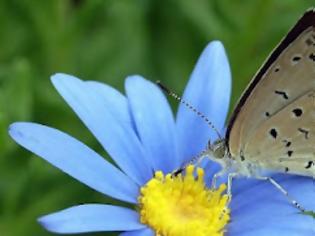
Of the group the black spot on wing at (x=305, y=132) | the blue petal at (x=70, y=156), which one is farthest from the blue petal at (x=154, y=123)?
the black spot on wing at (x=305, y=132)

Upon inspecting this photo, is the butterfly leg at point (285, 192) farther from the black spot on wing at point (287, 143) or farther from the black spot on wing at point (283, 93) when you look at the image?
the black spot on wing at point (283, 93)

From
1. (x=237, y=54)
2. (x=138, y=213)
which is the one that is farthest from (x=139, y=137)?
(x=237, y=54)

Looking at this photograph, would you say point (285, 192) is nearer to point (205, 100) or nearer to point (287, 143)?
point (287, 143)

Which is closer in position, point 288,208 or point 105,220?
point 105,220

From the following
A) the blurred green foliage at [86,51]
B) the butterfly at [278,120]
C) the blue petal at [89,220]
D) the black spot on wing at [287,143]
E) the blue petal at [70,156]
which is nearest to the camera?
the blue petal at [89,220]

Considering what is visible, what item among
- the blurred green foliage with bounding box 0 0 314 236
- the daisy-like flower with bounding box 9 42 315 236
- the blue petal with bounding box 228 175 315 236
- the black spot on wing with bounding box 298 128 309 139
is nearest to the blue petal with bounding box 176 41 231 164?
the daisy-like flower with bounding box 9 42 315 236

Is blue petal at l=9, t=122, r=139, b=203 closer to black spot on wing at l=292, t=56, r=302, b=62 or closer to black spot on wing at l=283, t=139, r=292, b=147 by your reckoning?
black spot on wing at l=283, t=139, r=292, b=147

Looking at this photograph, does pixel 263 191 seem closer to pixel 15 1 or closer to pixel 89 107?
pixel 89 107
